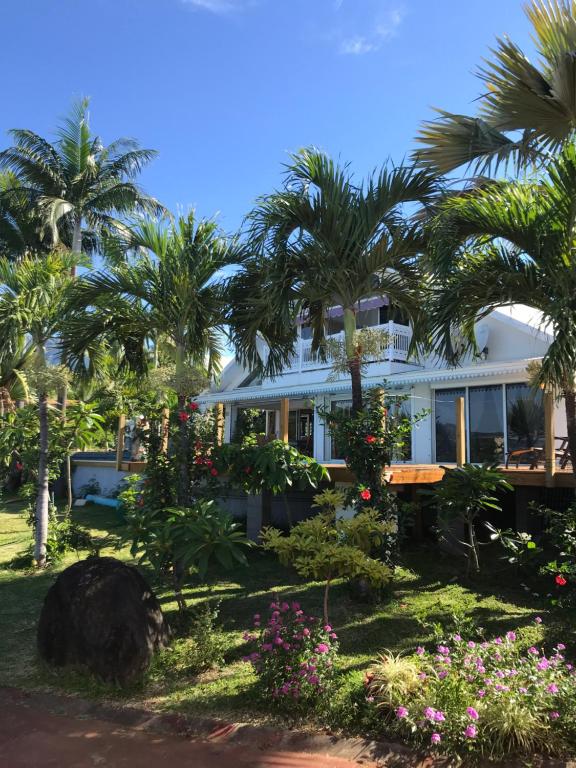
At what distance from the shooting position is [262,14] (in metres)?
8.16

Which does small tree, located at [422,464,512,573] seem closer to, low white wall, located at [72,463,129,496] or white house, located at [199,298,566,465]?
white house, located at [199,298,566,465]

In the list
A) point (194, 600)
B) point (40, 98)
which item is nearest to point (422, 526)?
point (194, 600)

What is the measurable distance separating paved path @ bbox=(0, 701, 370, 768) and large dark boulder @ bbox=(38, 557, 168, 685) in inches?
22.9

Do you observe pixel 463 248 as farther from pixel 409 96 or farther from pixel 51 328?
pixel 51 328

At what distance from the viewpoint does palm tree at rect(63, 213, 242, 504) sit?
269 inches

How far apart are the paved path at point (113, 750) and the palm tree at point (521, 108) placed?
534cm

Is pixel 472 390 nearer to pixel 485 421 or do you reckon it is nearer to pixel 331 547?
pixel 485 421

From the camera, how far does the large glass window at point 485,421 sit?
1279 centimetres

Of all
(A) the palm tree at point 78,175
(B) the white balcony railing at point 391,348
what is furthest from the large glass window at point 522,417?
(A) the palm tree at point 78,175

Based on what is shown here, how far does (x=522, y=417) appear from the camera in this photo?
12.5 m

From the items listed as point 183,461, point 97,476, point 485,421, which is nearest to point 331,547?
point 183,461

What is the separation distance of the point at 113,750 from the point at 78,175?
66.0 ft

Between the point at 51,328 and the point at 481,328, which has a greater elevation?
the point at 481,328

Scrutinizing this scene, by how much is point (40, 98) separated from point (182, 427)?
25.1 feet
